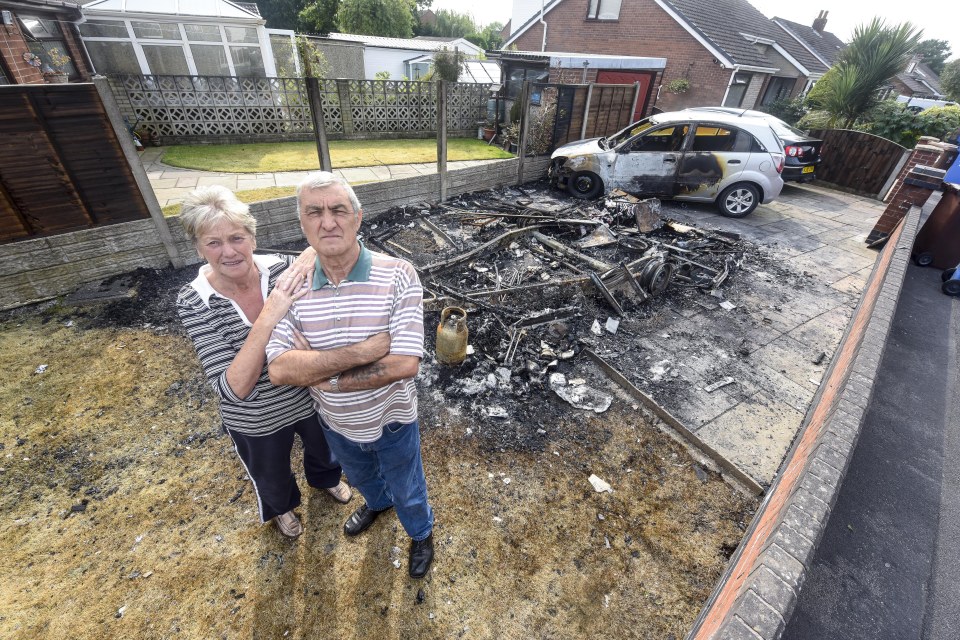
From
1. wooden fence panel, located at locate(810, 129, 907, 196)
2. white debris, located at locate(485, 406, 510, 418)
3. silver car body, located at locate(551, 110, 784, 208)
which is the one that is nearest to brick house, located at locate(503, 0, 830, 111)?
wooden fence panel, located at locate(810, 129, 907, 196)

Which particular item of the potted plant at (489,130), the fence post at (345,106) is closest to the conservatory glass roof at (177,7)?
the fence post at (345,106)

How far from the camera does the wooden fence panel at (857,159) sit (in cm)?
1097

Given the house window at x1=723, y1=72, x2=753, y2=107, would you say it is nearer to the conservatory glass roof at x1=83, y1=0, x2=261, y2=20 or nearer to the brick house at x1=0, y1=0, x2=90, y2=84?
the conservatory glass roof at x1=83, y1=0, x2=261, y2=20

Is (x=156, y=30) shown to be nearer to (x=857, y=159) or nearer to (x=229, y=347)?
(x=229, y=347)

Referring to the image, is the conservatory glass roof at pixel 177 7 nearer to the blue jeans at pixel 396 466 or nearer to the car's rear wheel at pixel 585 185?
the car's rear wheel at pixel 585 185

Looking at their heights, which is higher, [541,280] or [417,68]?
[417,68]

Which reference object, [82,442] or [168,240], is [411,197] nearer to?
[168,240]

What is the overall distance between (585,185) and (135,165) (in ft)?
27.5

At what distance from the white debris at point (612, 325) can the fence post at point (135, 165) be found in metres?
6.16

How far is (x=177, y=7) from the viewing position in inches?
460

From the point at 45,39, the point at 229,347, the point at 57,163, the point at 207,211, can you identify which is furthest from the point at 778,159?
the point at 45,39

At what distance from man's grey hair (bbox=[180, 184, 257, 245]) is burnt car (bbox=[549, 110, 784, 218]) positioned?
8.66 meters

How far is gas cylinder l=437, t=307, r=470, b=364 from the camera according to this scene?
4137 mm

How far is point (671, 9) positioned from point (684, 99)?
11.2 feet
